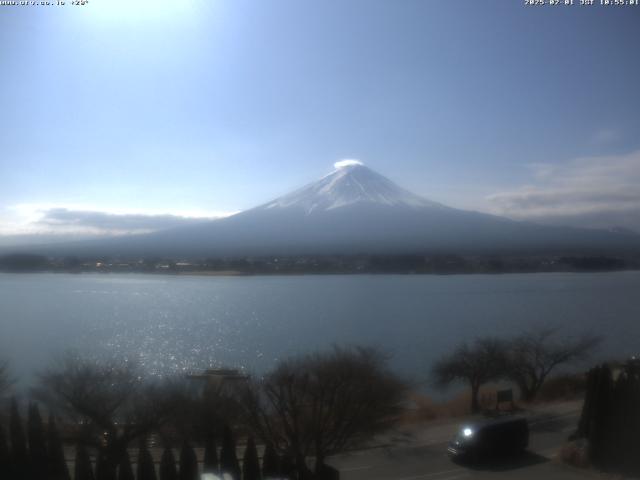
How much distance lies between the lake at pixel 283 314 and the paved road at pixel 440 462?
1.72 meters

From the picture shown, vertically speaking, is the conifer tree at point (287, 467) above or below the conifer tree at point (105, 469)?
below

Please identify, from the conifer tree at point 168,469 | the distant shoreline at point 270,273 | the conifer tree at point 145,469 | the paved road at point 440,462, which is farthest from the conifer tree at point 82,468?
the distant shoreline at point 270,273

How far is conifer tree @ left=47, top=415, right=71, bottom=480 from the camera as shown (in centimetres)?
378

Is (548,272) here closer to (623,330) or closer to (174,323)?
(623,330)

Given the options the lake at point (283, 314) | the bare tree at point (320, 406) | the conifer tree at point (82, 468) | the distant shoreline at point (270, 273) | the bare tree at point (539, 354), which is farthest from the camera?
the distant shoreline at point (270, 273)

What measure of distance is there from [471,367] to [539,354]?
1.35 metres

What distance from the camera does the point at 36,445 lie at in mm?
3865

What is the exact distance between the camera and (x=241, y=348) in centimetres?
733

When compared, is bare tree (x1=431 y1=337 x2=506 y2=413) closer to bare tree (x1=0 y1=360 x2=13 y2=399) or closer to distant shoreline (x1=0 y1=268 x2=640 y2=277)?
bare tree (x1=0 y1=360 x2=13 y2=399)

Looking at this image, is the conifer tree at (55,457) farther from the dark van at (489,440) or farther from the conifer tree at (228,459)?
the dark van at (489,440)

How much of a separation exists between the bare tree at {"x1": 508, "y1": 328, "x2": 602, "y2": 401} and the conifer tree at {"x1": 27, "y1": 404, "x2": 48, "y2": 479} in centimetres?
482

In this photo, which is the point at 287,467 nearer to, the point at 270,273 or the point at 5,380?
the point at 5,380

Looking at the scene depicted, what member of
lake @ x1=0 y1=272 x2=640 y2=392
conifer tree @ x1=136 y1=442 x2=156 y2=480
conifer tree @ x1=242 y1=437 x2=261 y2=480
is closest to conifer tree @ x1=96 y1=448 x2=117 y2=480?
conifer tree @ x1=136 y1=442 x2=156 y2=480

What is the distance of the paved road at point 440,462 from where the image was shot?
12.8 feet
